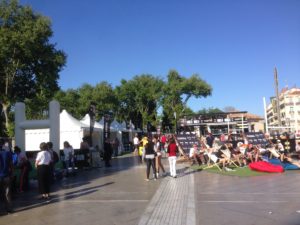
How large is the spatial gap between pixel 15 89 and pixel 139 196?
24069mm

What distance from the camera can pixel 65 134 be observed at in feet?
83.4

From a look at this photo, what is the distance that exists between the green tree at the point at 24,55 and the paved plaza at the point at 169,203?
56.3 ft

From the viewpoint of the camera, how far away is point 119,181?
12836 mm

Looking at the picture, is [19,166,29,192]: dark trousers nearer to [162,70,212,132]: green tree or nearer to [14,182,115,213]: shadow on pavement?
[14,182,115,213]: shadow on pavement

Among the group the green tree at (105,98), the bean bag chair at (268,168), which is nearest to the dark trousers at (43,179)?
the bean bag chair at (268,168)

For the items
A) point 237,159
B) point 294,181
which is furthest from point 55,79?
point 294,181

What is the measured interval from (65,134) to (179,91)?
1391 inches

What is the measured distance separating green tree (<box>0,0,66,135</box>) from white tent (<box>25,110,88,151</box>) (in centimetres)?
359

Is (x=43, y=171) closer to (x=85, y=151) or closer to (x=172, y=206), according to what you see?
(x=172, y=206)

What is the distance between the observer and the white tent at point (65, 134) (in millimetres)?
25094

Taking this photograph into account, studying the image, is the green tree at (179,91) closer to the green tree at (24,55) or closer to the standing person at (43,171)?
the green tree at (24,55)

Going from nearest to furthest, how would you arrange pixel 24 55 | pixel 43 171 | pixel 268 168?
pixel 43 171 < pixel 268 168 < pixel 24 55

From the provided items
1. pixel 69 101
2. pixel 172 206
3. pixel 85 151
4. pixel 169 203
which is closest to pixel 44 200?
pixel 169 203

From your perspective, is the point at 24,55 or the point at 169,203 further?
the point at 24,55
